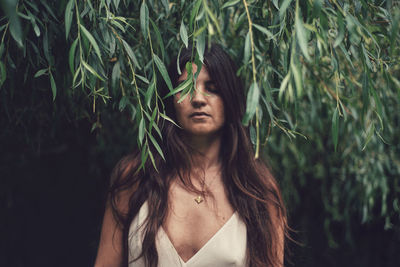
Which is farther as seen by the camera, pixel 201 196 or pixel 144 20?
pixel 201 196

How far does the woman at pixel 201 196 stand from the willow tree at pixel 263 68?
85 millimetres

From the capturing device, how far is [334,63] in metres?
0.90

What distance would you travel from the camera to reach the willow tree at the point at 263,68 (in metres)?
0.81

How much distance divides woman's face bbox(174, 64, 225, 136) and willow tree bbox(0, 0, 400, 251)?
0.11 metres

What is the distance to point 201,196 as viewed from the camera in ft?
4.30

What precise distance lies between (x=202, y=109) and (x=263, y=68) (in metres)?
0.26

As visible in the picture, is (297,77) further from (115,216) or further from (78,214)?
(78,214)

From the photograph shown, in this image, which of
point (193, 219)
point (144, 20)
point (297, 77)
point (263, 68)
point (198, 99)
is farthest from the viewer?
point (193, 219)

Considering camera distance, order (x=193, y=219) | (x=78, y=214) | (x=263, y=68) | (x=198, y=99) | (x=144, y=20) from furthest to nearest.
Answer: (x=78, y=214)
(x=193, y=219)
(x=198, y=99)
(x=263, y=68)
(x=144, y=20)

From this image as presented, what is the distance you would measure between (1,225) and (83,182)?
21.6 inches

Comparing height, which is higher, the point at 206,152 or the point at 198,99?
the point at 198,99

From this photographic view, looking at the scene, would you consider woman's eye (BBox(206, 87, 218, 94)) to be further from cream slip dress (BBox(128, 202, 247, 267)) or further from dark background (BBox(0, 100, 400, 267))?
dark background (BBox(0, 100, 400, 267))

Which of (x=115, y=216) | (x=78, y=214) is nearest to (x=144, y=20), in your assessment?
(x=115, y=216)

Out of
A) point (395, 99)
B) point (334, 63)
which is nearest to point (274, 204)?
point (334, 63)
